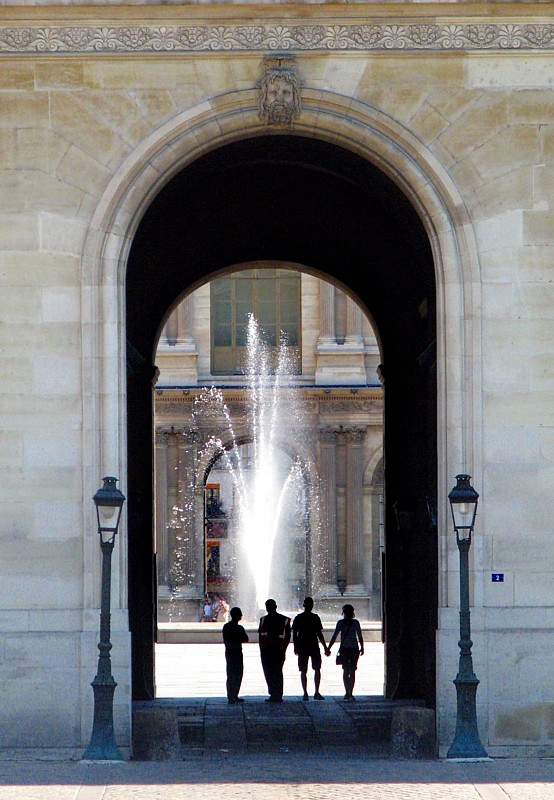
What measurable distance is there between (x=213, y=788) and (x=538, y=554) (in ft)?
17.9

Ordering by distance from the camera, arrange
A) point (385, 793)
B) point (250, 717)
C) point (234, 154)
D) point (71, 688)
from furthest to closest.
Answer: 1. point (250, 717)
2. point (234, 154)
3. point (71, 688)
4. point (385, 793)

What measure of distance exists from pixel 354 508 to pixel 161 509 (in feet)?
21.2

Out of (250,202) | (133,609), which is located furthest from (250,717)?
(250,202)

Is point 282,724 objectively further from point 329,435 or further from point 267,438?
point 267,438

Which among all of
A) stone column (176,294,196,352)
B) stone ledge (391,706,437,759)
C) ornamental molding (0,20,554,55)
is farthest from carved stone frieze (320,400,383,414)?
stone ledge (391,706,437,759)

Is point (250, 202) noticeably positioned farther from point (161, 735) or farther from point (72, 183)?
point (161, 735)

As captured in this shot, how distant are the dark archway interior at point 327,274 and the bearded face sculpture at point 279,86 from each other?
5.09 feet

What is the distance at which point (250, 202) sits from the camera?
24.6m

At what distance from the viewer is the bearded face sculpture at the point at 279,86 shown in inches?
749

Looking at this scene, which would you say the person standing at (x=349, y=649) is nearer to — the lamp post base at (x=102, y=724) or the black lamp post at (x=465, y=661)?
the black lamp post at (x=465, y=661)

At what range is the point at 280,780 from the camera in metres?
16.2

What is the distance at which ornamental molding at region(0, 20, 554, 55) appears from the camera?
18953 millimetres

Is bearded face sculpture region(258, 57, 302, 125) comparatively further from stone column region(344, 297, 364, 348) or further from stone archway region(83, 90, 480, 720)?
stone column region(344, 297, 364, 348)

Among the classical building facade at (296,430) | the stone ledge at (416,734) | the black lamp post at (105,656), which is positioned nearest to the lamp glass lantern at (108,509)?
the black lamp post at (105,656)
